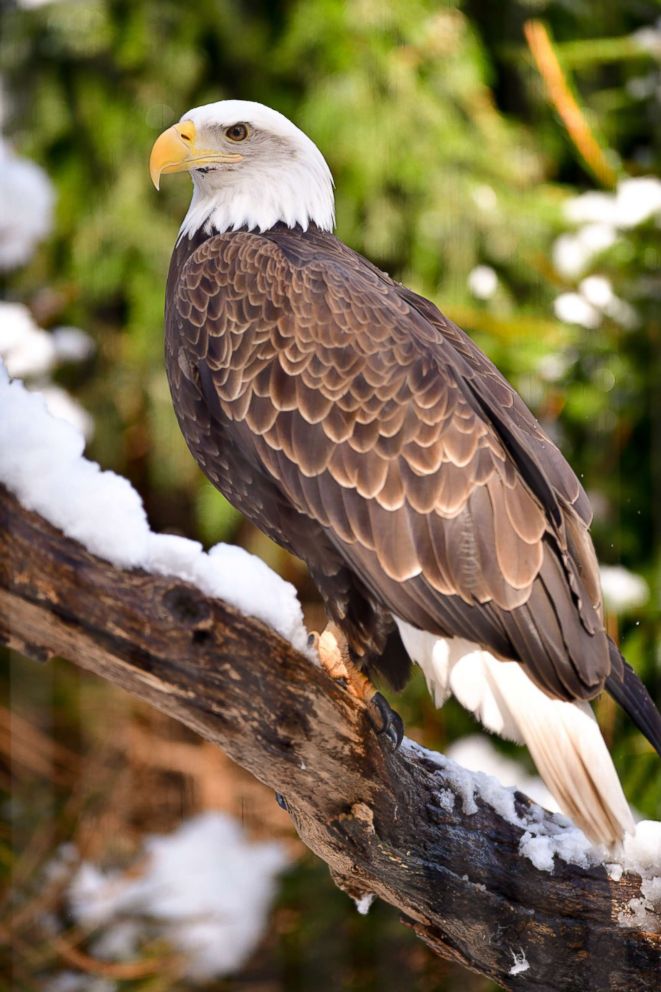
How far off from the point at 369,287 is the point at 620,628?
141cm

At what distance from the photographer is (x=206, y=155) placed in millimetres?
1932

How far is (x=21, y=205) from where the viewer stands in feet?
9.31

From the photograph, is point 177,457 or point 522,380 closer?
point 522,380

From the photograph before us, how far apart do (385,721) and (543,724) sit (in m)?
0.22

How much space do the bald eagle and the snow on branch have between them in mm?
136

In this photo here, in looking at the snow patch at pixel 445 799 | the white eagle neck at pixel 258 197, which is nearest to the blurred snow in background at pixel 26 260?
the white eagle neck at pixel 258 197

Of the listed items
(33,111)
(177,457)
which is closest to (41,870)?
(177,457)

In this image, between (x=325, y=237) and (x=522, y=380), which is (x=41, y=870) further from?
(x=325, y=237)

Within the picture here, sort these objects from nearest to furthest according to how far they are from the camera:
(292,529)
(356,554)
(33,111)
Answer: (356,554), (292,529), (33,111)

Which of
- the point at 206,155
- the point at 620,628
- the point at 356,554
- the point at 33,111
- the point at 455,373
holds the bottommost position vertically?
the point at 356,554

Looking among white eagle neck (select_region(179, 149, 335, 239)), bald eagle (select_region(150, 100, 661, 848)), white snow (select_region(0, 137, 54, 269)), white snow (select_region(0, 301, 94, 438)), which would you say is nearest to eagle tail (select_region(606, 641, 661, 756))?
bald eagle (select_region(150, 100, 661, 848))

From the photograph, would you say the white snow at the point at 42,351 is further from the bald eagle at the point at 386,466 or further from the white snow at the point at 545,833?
the white snow at the point at 545,833

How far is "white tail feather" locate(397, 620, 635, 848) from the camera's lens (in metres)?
1.63

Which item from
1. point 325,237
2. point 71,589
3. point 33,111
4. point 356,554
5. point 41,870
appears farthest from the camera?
point 41,870
